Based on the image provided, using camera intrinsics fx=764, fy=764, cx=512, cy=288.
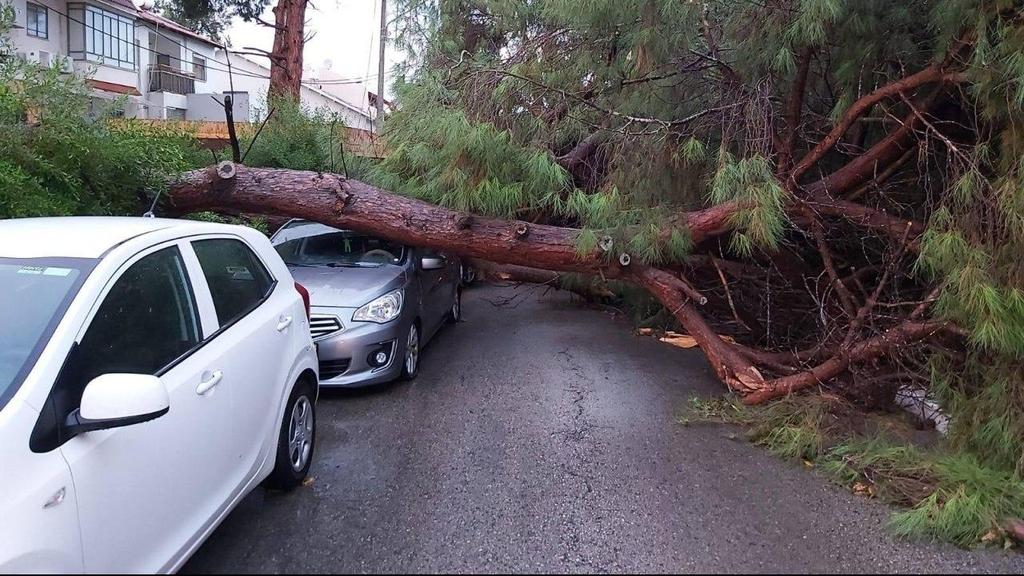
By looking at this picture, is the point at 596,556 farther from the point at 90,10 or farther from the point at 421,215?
the point at 90,10

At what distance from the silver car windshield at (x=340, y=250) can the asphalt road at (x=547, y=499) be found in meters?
1.41

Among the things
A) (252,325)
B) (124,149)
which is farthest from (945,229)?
(124,149)

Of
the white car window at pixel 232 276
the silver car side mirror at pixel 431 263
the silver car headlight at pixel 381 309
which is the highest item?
the white car window at pixel 232 276

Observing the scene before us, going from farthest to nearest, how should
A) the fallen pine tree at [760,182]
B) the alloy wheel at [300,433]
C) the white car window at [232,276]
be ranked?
the fallen pine tree at [760,182] < the alloy wheel at [300,433] < the white car window at [232,276]

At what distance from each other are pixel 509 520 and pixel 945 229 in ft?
11.6

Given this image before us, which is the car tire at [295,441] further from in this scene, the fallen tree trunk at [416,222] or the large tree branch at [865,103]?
the large tree branch at [865,103]

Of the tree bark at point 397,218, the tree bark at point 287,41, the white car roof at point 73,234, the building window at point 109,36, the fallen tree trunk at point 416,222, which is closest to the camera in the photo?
the white car roof at point 73,234

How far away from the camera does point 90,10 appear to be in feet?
89.6

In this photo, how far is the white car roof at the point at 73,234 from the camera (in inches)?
130

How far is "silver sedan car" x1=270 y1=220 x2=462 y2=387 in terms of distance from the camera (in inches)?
257

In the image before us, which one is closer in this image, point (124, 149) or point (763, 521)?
point (763, 521)

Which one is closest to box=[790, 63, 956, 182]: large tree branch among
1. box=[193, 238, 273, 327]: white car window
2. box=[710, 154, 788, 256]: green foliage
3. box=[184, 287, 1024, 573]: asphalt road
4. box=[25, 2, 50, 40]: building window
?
box=[710, 154, 788, 256]: green foliage

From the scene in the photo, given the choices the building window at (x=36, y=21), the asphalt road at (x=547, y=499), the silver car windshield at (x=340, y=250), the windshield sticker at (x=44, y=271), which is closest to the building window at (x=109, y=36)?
the building window at (x=36, y=21)

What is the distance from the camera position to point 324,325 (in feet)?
21.5
